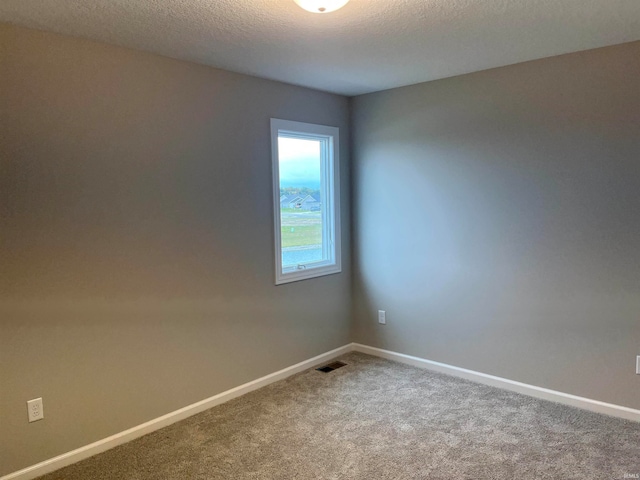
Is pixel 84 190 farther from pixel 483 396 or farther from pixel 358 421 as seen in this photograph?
pixel 483 396

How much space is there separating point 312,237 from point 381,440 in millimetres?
1839

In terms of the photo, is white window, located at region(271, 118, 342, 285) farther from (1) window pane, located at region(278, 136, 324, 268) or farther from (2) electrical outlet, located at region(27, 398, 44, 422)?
(2) electrical outlet, located at region(27, 398, 44, 422)

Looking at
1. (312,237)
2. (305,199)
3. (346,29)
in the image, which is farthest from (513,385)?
(346,29)

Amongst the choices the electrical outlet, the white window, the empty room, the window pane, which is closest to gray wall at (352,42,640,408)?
the empty room

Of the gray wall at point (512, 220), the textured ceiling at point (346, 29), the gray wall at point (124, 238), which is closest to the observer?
the textured ceiling at point (346, 29)

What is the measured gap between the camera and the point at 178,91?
9.74ft

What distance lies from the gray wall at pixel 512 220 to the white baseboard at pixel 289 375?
2.6 inches

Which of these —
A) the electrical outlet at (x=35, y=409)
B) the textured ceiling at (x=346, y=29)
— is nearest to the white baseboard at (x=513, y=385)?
the textured ceiling at (x=346, y=29)

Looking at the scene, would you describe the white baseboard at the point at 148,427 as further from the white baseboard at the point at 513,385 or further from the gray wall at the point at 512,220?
the gray wall at the point at 512,220

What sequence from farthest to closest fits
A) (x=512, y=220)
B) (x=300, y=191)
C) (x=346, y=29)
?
1. (x=300, y=191)
2. (x=512, y=220)
3. (x=346, y=29)

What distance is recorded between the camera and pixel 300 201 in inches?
155

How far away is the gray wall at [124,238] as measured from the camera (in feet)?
7.82

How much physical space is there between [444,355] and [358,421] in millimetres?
1138

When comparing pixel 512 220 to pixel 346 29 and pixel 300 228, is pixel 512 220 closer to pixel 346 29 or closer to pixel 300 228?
pixel 300 228
